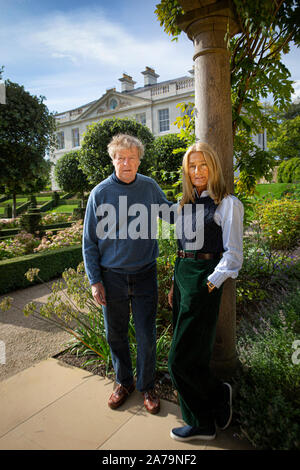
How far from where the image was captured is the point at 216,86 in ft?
6.93

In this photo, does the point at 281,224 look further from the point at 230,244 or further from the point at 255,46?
the point at 230,244

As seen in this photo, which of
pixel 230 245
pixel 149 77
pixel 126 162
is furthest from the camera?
pixel 149 77

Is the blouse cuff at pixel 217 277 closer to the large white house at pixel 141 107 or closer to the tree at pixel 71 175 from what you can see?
the tree at pixel 71 175

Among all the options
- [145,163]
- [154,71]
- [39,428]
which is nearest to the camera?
[39,428]

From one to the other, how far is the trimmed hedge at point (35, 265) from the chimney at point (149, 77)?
105 ft

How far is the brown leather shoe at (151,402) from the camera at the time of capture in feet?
6.84

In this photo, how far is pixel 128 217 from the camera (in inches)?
83.0

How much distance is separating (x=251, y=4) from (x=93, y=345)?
294cm

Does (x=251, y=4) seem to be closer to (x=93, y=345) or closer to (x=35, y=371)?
(x=93, y=345)

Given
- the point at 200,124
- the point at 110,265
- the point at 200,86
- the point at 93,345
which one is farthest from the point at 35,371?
the point at 200,86

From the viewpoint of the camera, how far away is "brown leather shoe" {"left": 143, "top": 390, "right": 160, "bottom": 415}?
82.1 inches

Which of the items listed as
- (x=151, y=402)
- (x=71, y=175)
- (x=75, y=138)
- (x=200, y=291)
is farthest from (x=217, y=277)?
(x=75, y=138)

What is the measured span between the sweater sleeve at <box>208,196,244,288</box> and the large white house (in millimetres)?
24740

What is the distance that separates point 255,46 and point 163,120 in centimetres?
2883
